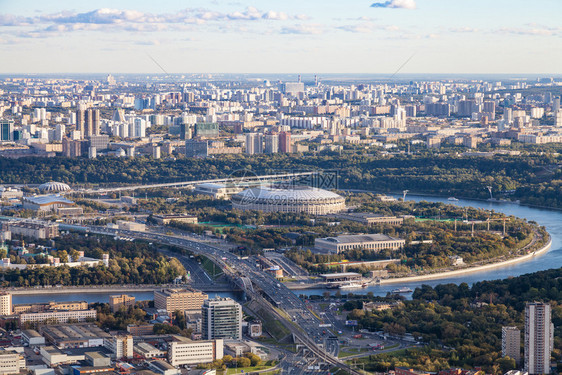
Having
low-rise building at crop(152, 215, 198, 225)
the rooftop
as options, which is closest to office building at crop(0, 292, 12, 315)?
the rooftop

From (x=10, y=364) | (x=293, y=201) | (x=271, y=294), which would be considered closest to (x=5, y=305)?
(x=10, y=364)

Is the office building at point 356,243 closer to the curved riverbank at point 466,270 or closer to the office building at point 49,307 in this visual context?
the curved riverbank at point 466,270

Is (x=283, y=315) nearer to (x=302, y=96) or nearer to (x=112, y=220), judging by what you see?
(x=112, y=220)

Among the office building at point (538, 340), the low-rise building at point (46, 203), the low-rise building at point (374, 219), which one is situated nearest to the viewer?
the office building at point (538, 340)

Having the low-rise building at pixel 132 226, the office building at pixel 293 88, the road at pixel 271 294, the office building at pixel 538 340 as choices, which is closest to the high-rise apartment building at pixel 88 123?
the low-rise building at pixel 132 226

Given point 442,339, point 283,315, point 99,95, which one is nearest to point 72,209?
point 283,315

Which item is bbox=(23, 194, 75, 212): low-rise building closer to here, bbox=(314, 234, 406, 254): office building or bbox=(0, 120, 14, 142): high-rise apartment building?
bbox=(314, 234, 406, 254): office building
